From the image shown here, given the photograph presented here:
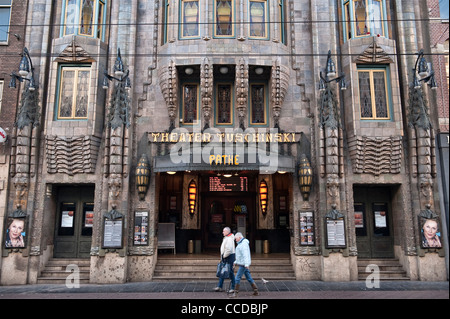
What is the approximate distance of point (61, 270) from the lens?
47.1ft

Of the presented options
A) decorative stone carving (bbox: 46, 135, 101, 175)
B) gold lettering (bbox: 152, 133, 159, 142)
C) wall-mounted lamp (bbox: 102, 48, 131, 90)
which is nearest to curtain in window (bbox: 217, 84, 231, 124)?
gold lettering (bbox: 152, 133, 159, 142)

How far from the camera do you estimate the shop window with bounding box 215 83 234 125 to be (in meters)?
15.6

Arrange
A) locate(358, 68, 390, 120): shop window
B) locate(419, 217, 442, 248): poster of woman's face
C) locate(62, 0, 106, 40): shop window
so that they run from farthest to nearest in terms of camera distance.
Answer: locate(62, 0, 106, 40): shop window → locate(358, 68, 390, 120): shop window → locate(419, 217, 442, 248): poster of woman's face

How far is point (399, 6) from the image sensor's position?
51.3 feet

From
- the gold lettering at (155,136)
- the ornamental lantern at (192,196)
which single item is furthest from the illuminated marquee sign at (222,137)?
the ornamental lantern at (192,196)

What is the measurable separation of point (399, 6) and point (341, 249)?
1116cm

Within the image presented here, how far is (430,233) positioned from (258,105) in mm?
8938

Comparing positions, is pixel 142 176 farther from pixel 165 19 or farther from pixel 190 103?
pixel 165 19

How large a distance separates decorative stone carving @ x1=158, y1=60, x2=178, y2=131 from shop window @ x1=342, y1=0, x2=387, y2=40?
784 centimetres

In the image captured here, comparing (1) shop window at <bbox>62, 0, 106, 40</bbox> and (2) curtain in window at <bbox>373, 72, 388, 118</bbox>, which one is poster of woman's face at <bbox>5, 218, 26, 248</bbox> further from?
(2) curtain in window at <bbox>373, 72, 388, 118</bbox>

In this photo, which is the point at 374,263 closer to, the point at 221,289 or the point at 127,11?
the point at 221,289

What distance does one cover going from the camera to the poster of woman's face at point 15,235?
1395cm

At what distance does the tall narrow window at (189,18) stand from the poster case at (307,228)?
9.17 metres

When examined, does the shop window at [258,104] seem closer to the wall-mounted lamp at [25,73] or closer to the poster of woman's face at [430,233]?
the poster of woman's face at [430,233]
